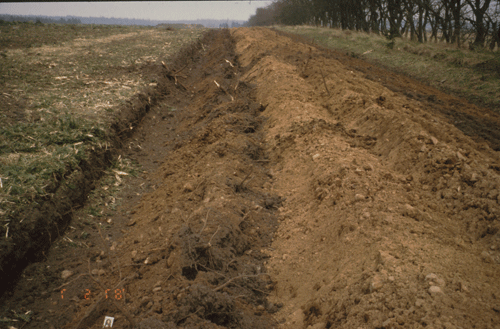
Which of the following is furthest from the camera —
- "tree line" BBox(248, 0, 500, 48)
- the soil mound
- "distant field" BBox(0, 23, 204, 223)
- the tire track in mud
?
"tree line" BBox(248, 0, 500, 48)

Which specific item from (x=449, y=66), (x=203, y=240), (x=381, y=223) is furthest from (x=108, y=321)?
(x=449, y=66)

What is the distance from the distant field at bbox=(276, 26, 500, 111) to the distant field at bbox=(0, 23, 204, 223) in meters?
9.56

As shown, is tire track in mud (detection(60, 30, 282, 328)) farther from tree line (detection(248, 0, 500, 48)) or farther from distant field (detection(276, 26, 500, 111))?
tree line (detection(248, 0, 500, 48))

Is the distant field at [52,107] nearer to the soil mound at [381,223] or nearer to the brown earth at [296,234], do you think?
the brown earth at [296,234]

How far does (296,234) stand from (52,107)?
536 cm

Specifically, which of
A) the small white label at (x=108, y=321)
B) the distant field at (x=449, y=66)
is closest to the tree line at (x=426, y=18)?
the distant field at (x=449, y=66)

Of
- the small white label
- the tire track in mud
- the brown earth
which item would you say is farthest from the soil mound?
the small white label

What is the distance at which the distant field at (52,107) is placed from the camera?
3.75m

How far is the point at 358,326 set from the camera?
2.16m

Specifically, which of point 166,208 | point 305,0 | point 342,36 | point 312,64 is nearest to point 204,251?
point 166,208

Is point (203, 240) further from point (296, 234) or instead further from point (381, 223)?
point (381, 223)

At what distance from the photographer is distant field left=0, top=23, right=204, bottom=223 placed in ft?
12.3

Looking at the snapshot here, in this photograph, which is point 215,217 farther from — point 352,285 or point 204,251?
point 352,285

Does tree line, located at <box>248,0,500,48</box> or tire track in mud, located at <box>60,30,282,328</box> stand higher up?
tree line, located at <box>248,0,500,48</box>
